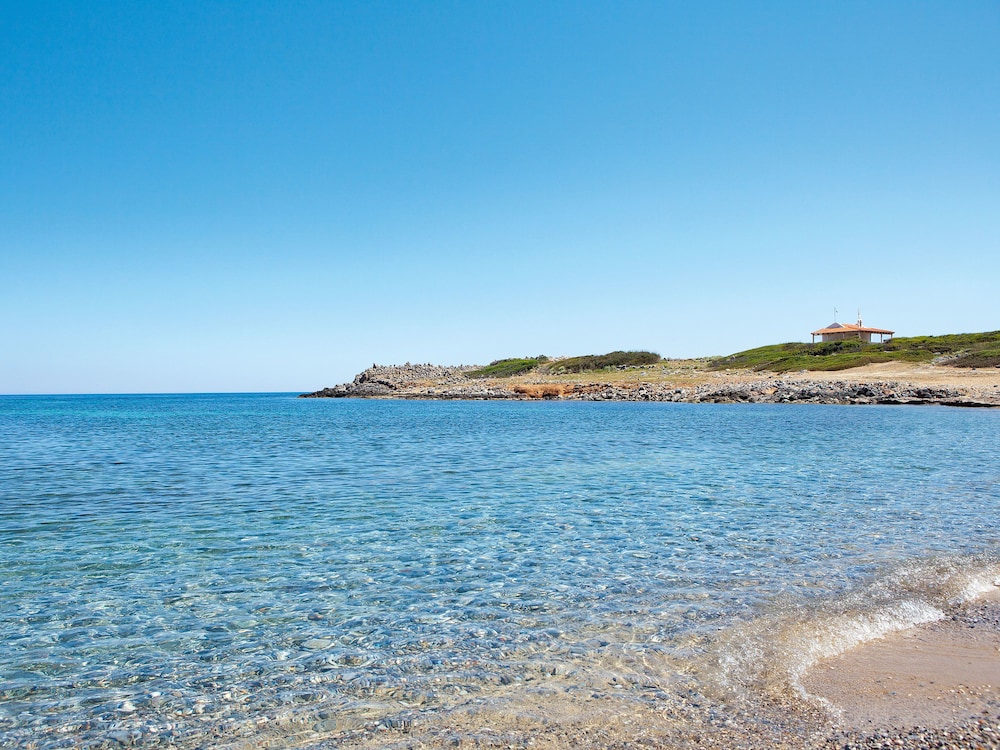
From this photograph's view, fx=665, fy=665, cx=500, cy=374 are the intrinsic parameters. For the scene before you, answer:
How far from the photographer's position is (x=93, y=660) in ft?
20.5

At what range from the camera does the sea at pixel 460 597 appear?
5.22 m

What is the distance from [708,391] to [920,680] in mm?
57005

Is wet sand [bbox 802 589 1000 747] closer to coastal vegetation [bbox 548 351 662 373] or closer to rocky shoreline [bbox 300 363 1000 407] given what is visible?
rocky shoreline [bbox 300 363 1000 407]

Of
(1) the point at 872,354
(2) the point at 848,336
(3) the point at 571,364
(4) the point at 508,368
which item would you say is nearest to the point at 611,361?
(3) the point at 571,364

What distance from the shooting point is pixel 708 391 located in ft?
199

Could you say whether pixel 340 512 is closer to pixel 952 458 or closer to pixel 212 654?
pixel 212 654

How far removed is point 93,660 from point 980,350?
75.6 metres

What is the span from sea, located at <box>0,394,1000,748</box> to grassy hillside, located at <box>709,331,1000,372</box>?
53.3 metres

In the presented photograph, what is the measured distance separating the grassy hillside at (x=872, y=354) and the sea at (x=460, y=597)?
53333 mm

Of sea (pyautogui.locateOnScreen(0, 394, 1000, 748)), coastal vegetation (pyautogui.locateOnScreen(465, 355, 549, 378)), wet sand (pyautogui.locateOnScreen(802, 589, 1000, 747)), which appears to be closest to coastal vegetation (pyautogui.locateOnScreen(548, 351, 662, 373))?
coastal vegetation (pyautogui.locateOnScreen(465, 355, 549, 378))

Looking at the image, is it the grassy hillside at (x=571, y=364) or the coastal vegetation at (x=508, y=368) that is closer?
the grassy hillside at (x=571, y=364)

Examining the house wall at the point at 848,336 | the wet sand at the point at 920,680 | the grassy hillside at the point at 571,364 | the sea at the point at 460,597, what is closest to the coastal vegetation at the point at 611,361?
the grassy hillside at the point at 571,364

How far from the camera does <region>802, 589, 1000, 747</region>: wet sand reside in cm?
495

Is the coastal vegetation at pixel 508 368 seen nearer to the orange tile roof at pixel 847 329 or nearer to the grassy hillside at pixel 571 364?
the grassy hillside at pixel 571 364
